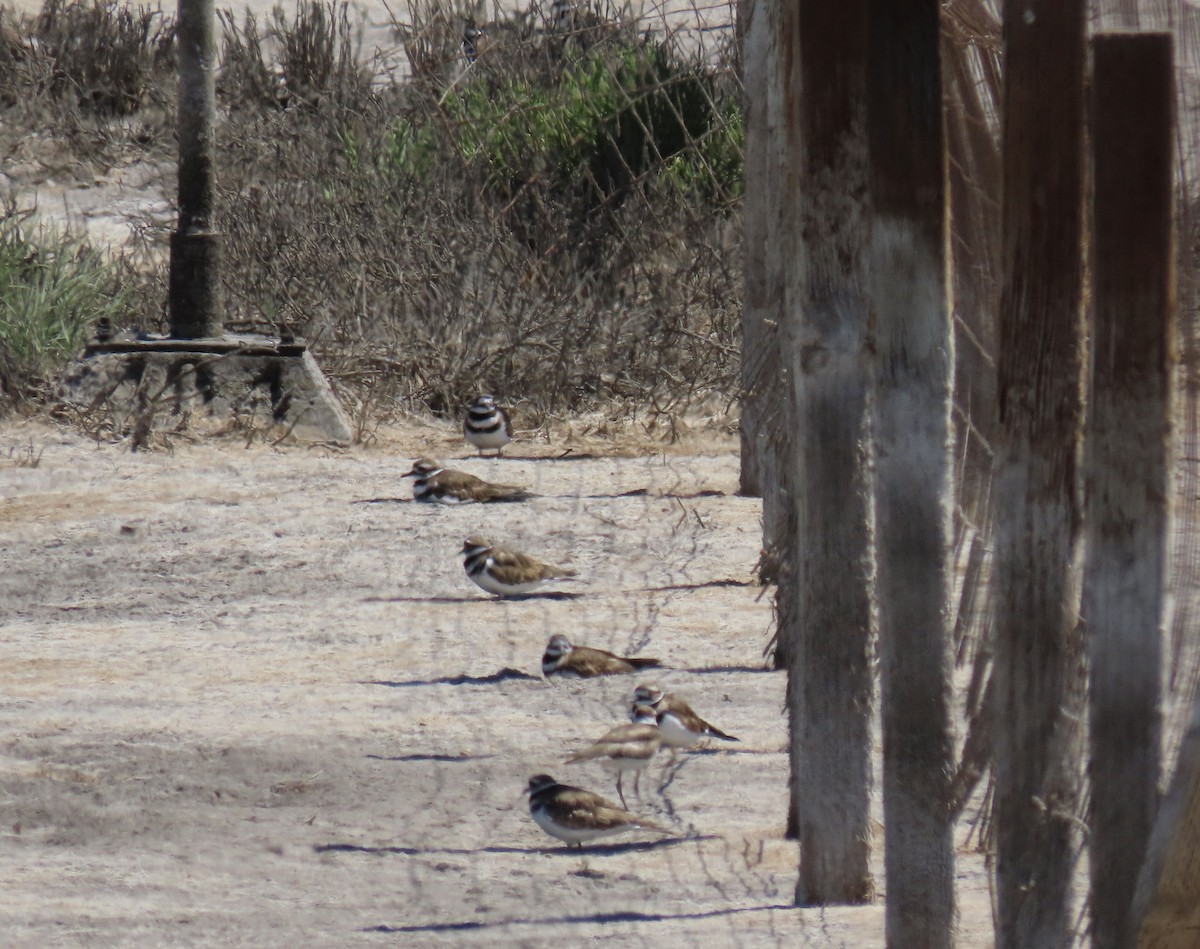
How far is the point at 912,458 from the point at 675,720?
259 cm

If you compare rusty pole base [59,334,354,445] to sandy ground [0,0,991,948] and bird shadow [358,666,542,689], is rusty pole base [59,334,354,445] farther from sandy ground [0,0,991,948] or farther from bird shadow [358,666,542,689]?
bird shadow [358,666,542,689]

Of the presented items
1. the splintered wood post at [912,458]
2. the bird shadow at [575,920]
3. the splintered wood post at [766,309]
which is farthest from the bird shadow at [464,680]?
the splintered wood post at [912,458]

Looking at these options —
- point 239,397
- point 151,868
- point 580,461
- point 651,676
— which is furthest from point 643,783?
point 239,397

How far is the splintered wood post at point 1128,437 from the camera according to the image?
114 inches

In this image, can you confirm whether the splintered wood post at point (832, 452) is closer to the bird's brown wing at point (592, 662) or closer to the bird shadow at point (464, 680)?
the bird's brown wing at point (592, 662)

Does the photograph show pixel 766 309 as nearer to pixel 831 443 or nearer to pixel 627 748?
pixel 627 748

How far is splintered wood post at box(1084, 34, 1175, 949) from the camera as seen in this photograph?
290cm

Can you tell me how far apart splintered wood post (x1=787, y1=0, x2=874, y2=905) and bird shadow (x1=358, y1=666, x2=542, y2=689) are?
9.48 ft

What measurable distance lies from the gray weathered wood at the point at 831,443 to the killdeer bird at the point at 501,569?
376cm

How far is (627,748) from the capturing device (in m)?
5.91

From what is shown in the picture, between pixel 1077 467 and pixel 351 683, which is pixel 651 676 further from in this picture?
pixel 1077 467

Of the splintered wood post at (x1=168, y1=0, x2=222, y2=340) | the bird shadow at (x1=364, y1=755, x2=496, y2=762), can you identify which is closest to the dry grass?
the splintered wood post at (x1=168, y1=0, x2=222, y2=340)

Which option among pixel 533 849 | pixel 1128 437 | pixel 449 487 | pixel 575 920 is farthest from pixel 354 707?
pixel 1128 437

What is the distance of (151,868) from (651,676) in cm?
252
